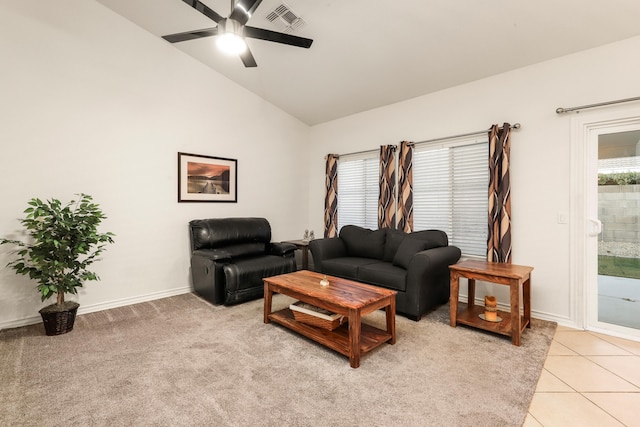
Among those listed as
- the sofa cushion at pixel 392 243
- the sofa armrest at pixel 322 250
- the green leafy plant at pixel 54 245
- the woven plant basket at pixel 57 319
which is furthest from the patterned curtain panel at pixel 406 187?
the woven plant basket at pixel 57 319

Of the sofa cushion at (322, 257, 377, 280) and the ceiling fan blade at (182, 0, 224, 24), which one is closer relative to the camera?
the ceiling fan blade at (182, 0, 224, 24)

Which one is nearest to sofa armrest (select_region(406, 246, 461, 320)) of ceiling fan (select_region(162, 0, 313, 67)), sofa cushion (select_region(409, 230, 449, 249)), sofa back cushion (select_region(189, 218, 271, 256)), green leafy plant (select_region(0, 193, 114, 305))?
sofa cushion (select_region(409, 230, 449, 249))

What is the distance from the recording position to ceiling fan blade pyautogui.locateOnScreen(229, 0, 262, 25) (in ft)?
7.07

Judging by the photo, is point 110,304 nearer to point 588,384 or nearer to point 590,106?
point 588,384

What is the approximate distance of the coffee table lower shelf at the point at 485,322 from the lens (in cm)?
265

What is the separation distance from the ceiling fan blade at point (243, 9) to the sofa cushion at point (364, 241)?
288 cm

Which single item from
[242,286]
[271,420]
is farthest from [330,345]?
[242,286]

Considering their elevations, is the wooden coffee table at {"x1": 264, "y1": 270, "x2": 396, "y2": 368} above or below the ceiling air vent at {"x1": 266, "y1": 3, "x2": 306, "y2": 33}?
below

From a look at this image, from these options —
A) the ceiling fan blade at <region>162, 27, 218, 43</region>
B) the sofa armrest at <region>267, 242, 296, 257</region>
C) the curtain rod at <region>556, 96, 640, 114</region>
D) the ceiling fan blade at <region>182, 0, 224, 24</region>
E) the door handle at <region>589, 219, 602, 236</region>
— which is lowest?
the sofa armrest at <region>267, 242, 296, 257</region>

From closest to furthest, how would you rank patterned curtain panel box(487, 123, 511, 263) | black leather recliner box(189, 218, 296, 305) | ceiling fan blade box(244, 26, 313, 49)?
ceiling fan blade box(244, 26, 313, 49), patterned curtain panel box(487, 123, 511, 263), black leather recliner box(189, 218, 296, 305)

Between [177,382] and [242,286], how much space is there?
1525 mm

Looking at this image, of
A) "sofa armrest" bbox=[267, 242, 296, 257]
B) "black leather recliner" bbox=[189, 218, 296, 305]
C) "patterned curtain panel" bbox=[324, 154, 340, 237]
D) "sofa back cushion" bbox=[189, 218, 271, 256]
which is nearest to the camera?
"black leather recliner" bbox=[189, 218, 296, 305]

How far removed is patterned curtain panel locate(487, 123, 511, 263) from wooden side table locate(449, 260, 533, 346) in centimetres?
41

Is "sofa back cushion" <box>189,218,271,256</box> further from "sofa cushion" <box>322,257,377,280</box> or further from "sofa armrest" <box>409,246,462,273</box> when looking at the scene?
"sofa armrest" <box>409,246,462,273</box>
